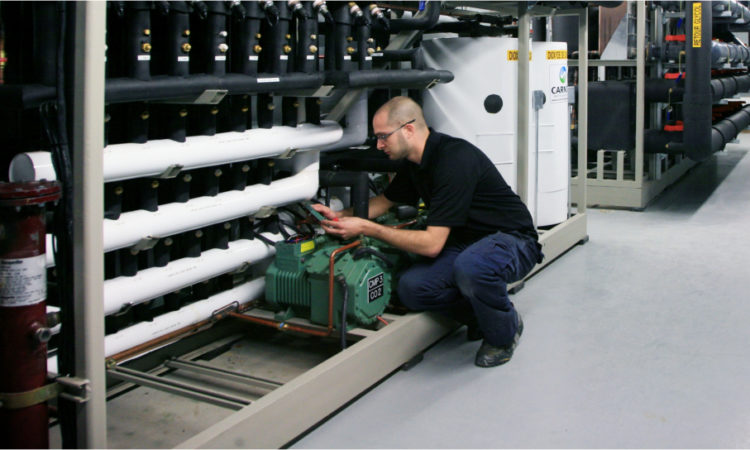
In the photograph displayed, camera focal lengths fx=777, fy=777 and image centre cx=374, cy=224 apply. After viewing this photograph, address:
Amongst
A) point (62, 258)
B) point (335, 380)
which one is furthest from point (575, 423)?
point (62, 258)

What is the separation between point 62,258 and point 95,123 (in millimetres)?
317

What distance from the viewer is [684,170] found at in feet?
26.8

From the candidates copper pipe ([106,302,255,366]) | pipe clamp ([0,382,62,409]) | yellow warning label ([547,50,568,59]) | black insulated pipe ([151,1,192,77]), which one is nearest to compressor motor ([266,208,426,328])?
copper pipe ([106,302,255,366])

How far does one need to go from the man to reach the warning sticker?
4.51 ft

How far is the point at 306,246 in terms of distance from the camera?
3135mm

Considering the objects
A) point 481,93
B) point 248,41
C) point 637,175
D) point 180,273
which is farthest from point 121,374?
point 637,175

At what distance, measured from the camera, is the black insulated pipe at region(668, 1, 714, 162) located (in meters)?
5.87

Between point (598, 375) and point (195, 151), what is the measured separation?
67.1 inches

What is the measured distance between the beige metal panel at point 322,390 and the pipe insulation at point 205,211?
0.68m

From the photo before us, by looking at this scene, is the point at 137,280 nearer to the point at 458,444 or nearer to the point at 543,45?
the point at 458,444

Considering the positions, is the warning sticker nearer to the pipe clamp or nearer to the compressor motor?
the pipe clamp

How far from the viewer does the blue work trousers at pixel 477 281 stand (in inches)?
119

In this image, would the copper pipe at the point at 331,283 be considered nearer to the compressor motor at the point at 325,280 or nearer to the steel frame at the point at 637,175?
the compressor motor at the point at 325,280

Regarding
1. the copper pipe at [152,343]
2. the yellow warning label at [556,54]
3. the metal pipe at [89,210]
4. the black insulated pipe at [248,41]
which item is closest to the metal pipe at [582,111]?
the yellow warning label at [556,54]
